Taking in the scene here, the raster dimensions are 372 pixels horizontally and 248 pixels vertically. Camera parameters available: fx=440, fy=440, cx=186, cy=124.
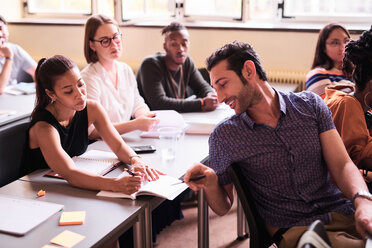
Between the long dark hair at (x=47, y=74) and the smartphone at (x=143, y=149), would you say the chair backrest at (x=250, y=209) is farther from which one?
the long dark hair at (x=47, y=74)

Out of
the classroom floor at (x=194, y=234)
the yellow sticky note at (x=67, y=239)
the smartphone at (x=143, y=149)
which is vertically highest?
the smartphone at (x=143, y=149)

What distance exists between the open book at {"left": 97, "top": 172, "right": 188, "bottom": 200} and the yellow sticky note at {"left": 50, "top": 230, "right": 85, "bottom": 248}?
286 millimetres

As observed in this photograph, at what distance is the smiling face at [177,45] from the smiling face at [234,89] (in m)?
1.47

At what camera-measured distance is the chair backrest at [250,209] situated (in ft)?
4.74

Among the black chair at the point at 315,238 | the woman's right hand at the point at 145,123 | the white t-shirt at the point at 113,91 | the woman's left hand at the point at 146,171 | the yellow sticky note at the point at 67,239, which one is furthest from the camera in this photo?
Answer: the white t-shirt at the point at 113,91

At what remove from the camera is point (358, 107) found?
1.77 metres

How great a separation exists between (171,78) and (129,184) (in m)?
1.65

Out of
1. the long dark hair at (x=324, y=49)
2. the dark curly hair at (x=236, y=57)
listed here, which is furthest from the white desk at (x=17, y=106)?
the long dark hair at (x=324, y=49)

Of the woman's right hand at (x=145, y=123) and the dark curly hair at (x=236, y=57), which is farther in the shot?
the woman's right hand at (x=145, y=123)

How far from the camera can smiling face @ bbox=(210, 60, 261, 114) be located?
159 centimetres

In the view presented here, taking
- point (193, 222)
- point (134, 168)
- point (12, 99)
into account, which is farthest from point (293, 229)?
point (12, 99)

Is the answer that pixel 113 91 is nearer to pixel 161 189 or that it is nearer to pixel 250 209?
pixel 161 189

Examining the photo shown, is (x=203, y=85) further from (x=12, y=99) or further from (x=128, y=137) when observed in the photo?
(x=12, y=99)

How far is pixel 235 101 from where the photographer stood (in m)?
1.60
